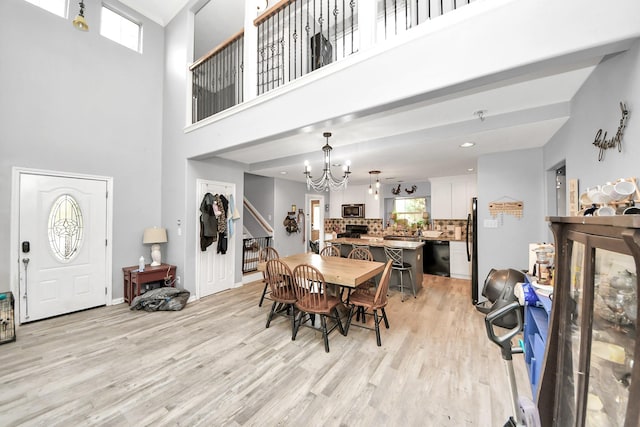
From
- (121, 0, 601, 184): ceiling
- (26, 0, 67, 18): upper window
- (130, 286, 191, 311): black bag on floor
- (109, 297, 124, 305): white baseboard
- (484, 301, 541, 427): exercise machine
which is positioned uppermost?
(26, 0, 67, 18): upper window

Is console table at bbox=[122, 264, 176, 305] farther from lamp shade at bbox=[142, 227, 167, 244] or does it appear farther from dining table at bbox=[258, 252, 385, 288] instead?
dining table at bbox=[258, 252, 385, 288]

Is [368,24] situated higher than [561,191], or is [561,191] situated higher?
[368,24]

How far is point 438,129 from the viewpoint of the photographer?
305 centimetres

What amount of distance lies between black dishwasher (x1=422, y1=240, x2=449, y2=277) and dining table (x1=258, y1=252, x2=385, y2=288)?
3209 mm

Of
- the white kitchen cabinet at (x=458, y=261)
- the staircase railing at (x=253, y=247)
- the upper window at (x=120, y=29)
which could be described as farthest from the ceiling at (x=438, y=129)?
the staircase railing at (x=253, y=247)

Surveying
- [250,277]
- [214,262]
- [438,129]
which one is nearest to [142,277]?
[214,262]

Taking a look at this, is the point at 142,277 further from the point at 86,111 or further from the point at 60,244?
the point at 86,111

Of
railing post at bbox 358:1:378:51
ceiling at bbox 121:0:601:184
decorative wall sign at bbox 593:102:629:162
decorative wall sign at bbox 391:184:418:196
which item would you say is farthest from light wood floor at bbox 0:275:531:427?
decorative wall sign at bbox 391:184:418:196

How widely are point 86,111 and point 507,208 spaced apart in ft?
21.3

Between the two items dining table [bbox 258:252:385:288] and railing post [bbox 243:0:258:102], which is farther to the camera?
railing post [bbox 243:0:258:102]

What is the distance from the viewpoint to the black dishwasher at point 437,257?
225 inches

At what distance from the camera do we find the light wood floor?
1781mm

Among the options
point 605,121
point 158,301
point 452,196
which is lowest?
point 158,301

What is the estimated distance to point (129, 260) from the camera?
4141mm
